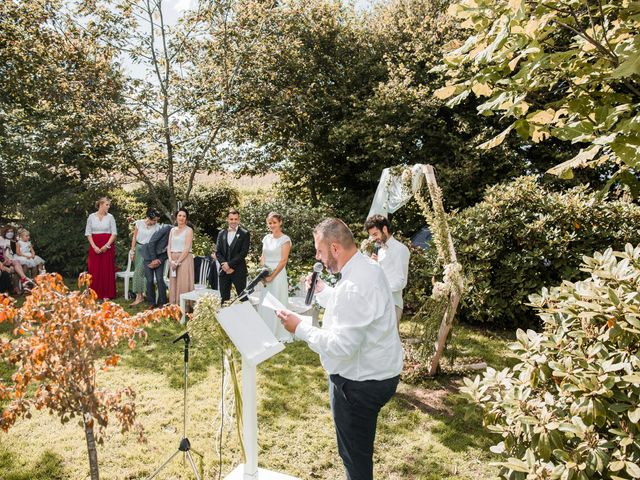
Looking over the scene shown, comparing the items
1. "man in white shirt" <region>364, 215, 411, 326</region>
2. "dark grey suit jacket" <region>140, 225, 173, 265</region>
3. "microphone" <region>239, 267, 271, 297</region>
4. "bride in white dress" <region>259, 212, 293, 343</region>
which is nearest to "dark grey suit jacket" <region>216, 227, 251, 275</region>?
"bride in white dress" <region>259, 212, 293, 343</region>

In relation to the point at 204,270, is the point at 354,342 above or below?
above

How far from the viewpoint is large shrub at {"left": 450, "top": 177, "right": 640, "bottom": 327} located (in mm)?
7820

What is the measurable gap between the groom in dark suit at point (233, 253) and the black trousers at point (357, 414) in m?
4.65

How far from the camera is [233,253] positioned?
7.78 metres

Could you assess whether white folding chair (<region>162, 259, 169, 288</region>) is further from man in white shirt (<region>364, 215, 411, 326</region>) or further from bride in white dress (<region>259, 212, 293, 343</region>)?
man in white shirt (<region>364, 215, 411, 326</region>)

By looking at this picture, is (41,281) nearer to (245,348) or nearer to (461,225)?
(245,348)

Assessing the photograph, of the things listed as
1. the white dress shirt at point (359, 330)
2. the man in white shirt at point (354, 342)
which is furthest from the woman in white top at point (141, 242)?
the white dress shirt at point (359, 330)

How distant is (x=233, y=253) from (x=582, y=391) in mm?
6080

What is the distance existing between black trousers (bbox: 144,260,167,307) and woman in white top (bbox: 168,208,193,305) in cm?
39

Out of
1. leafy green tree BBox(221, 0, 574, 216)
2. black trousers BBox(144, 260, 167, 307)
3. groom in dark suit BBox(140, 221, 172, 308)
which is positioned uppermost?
leafy green tree BBox(221, 0, 574, 216)

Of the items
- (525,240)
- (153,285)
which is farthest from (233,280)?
(525,240)

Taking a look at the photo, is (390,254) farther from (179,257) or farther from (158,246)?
(158,246)

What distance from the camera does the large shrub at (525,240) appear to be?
782 centimetres

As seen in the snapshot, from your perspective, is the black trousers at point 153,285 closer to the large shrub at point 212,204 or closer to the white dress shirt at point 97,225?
the white dress shirt at point 97,225
